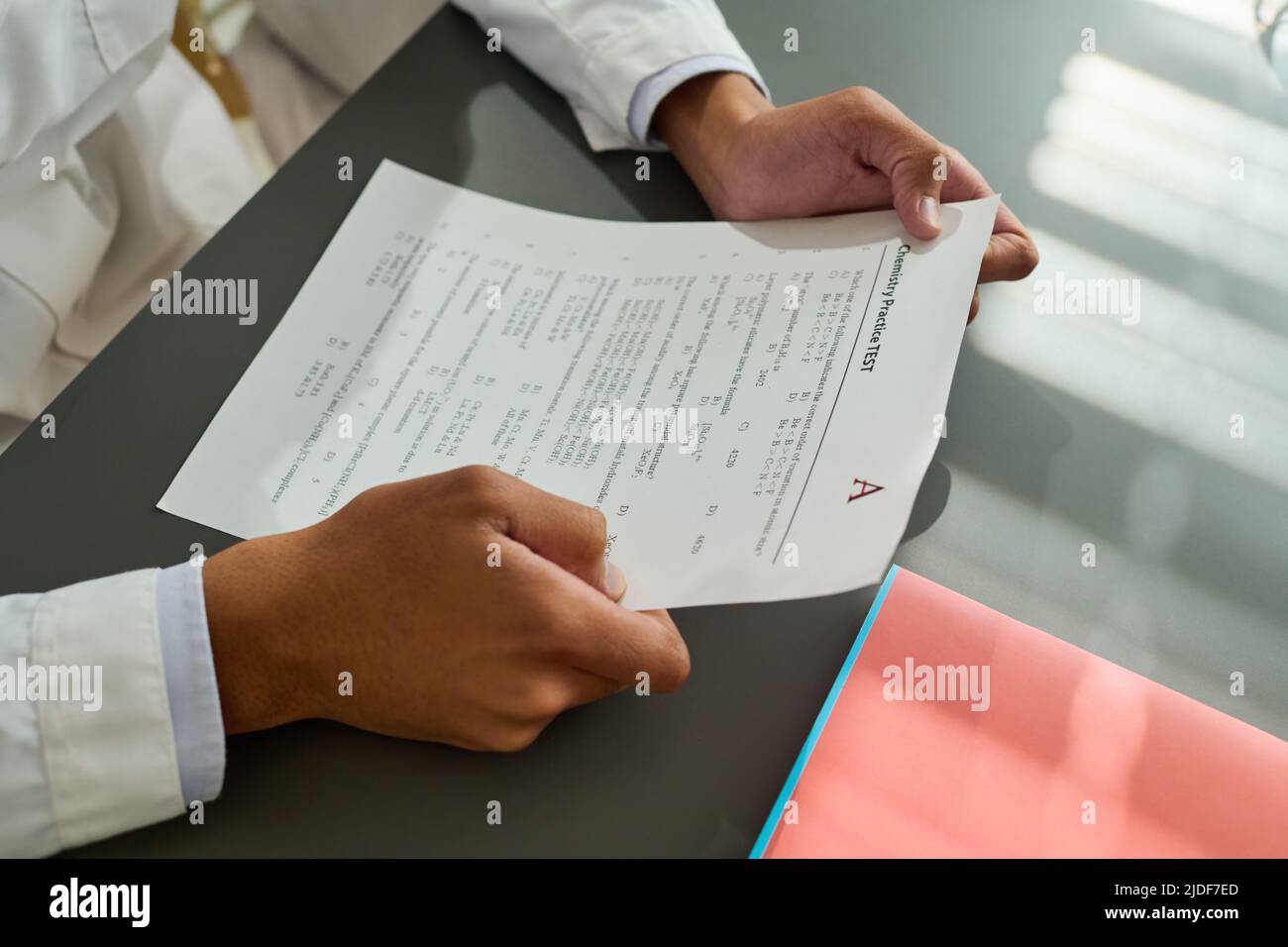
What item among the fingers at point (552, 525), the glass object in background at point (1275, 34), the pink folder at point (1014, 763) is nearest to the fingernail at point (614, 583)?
the fingers at point (552, 525)

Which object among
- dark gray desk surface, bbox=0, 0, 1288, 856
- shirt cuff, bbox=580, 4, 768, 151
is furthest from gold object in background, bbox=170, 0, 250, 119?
shirt cuff, bbox=580, 4, 768, 151

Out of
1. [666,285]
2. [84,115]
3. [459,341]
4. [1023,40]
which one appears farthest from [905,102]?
[84,115]

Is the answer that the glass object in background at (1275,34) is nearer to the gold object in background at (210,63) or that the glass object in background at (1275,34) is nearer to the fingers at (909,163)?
the fingers at (909,163)

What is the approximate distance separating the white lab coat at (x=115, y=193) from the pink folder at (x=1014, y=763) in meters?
0.35

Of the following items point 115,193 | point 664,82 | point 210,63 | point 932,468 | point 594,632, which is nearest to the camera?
point 594,632

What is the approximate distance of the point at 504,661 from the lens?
1.86 ft

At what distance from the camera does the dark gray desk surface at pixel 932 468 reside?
573 mm

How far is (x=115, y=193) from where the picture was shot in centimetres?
102

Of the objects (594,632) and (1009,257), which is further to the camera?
(1009,257)

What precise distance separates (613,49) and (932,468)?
459 mm

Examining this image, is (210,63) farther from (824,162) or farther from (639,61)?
(824,162)

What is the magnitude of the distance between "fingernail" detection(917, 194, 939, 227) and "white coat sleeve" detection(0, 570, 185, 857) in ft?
1.73

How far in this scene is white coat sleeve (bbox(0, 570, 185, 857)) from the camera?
552 millimetres

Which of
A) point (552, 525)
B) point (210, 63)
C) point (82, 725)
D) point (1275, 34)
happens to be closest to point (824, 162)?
point (552, 525)
